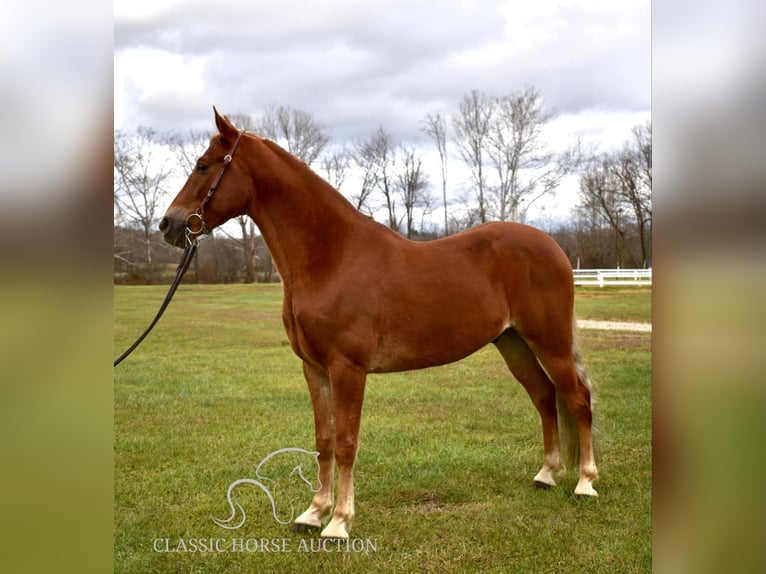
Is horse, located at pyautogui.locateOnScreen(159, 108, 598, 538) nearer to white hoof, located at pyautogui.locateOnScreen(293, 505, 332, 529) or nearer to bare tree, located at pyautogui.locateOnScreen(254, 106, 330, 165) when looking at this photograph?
white hoof, located at pyautogui.locateOnScreen(293, 505, 332, 529)

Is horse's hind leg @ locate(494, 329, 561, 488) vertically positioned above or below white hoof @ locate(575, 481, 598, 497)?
above

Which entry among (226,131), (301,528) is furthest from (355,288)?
(301,528)

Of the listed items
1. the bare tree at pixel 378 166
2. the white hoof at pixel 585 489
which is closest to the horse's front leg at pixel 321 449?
the white hoof at pixel 585 489

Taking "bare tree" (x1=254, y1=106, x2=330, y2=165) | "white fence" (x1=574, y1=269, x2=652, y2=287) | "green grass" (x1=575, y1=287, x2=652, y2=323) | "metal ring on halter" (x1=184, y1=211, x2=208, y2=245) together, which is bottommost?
"green grass" (x1=575, y1=287, x2=652, y2=323)

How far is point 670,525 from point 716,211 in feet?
2.28

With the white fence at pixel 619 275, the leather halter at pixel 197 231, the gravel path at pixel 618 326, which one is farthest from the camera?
the gravel path at pixel 618 326

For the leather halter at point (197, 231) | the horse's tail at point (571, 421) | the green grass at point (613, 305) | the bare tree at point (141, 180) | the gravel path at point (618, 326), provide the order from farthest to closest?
the gravel path at point (618, 326)
the green grass at point (613, 305)
the bare tree at point (141, 180)
the horse's tail at point (571, 421)
the leather halter at point (197, 231)

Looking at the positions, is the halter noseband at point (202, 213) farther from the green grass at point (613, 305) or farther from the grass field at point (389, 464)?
the green grass at point (613, 305)

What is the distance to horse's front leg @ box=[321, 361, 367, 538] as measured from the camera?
3408 mm

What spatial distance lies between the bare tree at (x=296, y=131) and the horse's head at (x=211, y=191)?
222cm

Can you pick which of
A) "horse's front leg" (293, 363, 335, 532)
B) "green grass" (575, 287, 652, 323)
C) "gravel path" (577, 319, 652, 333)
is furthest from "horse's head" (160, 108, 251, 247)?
"gravel path" (577, 319, 652, 333)

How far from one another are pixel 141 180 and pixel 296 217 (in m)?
3.00

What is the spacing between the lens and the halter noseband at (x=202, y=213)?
3.24 meters

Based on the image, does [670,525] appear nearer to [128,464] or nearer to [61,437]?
[61,437]
